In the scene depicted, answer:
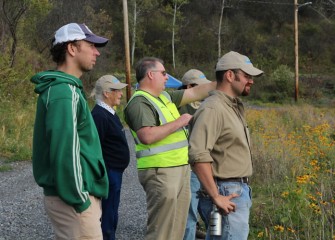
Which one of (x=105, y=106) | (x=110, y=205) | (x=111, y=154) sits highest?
(x=105, y=106)

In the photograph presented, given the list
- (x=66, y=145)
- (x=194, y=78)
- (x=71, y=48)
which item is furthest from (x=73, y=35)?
(x=194, y=78)

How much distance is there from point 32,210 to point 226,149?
4.76m

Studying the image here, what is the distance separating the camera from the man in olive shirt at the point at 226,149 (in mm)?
3326

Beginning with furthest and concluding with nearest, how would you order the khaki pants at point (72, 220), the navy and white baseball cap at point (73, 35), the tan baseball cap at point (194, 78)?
the tan baseball cap at point (194, 78)
the navy and white baseball cap at point (73, 35)
the khaki pants at point (72, 220)

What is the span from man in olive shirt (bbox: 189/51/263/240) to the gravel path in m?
2.78

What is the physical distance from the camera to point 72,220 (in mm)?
2934

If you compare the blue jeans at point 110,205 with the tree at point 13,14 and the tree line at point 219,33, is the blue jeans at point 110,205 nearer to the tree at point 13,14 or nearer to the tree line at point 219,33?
the tree at point 13,14

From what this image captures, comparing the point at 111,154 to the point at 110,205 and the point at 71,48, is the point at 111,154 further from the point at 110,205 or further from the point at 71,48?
the point at 71,48

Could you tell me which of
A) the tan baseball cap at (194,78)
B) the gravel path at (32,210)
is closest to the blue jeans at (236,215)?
the tan baseball cap at (194,78)

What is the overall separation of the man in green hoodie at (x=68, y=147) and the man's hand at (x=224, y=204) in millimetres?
682

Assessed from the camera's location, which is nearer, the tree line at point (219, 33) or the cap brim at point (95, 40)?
the cap brim at point (95, 40)

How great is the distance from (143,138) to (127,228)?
250cm

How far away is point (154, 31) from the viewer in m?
51.4

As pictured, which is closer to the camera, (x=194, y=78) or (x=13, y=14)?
(x=194, y=78)
